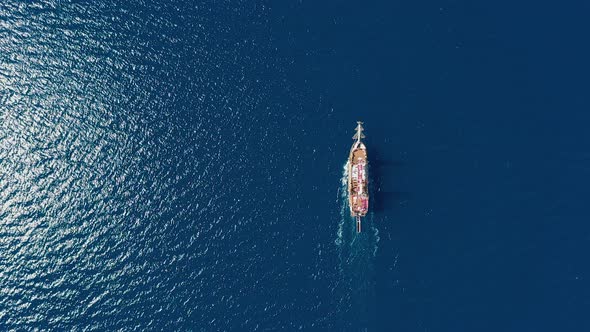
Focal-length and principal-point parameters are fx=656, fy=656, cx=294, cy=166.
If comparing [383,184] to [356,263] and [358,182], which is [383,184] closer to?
[358,182]

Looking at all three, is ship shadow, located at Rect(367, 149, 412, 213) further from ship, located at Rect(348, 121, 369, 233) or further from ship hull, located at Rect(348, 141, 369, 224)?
ship hull, located at Rect(348, 141, 369, 224)

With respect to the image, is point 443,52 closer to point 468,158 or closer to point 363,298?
point 468,158

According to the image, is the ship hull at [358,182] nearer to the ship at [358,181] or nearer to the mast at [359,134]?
the ship at [358,181]

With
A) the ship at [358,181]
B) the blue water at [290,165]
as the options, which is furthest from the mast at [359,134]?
the blue water at [290,165]

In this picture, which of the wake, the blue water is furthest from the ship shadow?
the wake

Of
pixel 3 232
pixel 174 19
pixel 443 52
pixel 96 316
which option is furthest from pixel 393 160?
pixel 3 232

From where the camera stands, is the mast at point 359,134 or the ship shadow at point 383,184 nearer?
the ship shadow at point 383,184
